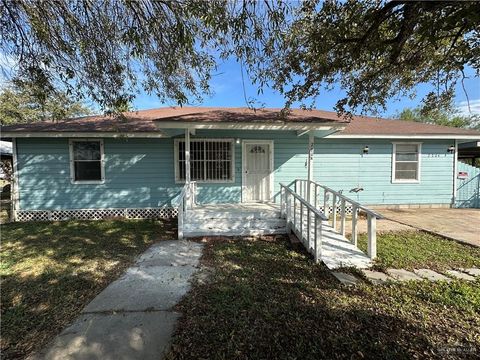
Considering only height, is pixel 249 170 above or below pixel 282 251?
above

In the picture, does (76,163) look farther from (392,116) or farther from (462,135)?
(392,116)

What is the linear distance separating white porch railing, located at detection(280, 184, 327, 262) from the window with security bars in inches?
200

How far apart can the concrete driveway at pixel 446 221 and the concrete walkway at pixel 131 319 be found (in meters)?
5.93

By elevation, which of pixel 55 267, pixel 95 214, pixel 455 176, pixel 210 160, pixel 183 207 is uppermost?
pixel 210 160

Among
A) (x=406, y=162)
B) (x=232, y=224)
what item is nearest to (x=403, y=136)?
(x=406, y=162)

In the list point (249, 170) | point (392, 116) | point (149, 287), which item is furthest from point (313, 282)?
point (392, 116)

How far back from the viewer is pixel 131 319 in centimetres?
282

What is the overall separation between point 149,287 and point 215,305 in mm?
1143

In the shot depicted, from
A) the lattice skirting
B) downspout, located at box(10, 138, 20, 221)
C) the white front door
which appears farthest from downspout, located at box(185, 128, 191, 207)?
downspout, located at box(10, 138, 20, 221)

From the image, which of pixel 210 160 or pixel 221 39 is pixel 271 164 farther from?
pixel 221 39

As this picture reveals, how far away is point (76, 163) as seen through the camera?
8266 millimetres

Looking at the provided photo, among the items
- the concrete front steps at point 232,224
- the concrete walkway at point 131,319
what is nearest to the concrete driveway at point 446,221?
the concrete front steps at point 232,224

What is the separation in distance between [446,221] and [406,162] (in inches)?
103

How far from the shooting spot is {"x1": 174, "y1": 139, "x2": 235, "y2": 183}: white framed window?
8250 millimetres
